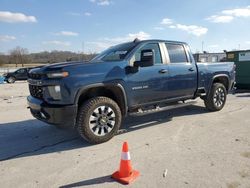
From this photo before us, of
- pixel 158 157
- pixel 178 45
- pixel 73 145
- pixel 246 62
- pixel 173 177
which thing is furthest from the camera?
pixel 246 62

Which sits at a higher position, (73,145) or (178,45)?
(178,45)

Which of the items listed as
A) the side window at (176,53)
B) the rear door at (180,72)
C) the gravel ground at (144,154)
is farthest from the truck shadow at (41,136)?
the side window at (176,53)

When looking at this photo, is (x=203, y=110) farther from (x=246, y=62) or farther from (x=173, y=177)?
(x=246, y=62)

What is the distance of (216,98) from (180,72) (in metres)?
1.89

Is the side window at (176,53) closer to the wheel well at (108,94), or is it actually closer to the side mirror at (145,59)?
the side mirror at (145,59)

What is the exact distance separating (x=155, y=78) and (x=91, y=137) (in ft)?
6.31

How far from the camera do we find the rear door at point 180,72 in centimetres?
613

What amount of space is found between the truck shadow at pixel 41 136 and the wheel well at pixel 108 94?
0.72m

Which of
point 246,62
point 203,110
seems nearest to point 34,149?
point 203,110

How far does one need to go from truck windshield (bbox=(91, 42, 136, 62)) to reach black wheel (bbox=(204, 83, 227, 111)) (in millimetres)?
2897

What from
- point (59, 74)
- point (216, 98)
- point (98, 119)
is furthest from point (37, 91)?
point (216, 98)

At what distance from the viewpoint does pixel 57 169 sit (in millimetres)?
3906

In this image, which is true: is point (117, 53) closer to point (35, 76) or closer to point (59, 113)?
point (35, 76)

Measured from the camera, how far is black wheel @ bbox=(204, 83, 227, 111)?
7.32m
